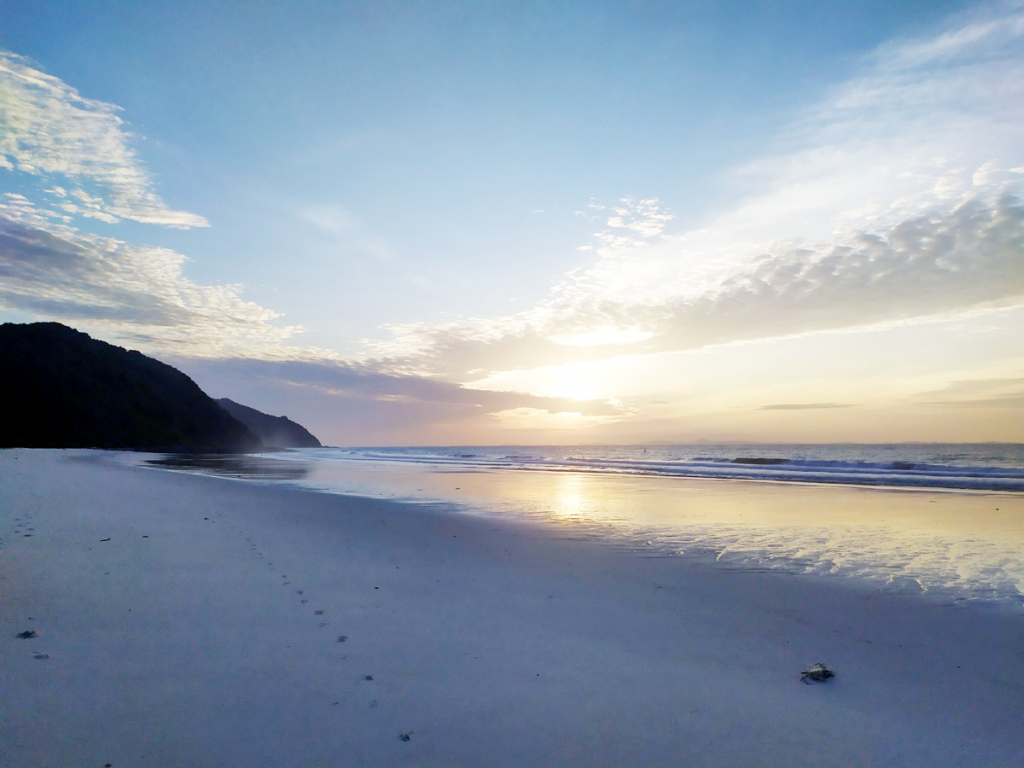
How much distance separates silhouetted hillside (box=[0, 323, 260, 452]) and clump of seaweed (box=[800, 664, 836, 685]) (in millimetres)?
71637

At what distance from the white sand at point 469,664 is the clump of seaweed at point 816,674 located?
11cm

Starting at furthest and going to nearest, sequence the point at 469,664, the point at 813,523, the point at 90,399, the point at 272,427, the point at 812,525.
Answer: the point at 272,427
the point at 90,399
the point at 813,523
the point at 812,525
the point at 469,664

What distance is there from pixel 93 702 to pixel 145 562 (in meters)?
4.11

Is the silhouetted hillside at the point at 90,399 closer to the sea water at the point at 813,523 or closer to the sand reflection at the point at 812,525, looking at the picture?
the sea water at the point at 813,523

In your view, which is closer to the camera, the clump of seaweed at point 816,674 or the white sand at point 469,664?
the white sand at point 469,664

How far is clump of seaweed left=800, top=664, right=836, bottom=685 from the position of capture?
426 centimetres

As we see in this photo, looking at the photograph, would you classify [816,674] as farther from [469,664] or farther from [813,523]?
[813,523]

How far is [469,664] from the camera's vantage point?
4.27m

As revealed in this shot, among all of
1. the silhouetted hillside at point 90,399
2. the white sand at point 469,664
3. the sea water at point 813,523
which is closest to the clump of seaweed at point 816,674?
the white sand at point 469,664

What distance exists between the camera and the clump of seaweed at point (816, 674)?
14.0 feet

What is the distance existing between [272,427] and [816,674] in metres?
183

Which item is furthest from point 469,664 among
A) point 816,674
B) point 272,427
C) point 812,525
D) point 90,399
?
point 272,427

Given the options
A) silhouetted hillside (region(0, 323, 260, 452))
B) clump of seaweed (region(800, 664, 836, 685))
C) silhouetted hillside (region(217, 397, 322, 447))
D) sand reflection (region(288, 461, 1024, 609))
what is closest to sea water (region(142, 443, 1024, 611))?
sand reflection (region(288, 461, 1024, 609))

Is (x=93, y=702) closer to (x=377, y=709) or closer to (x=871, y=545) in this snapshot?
(x=377, y=709)
